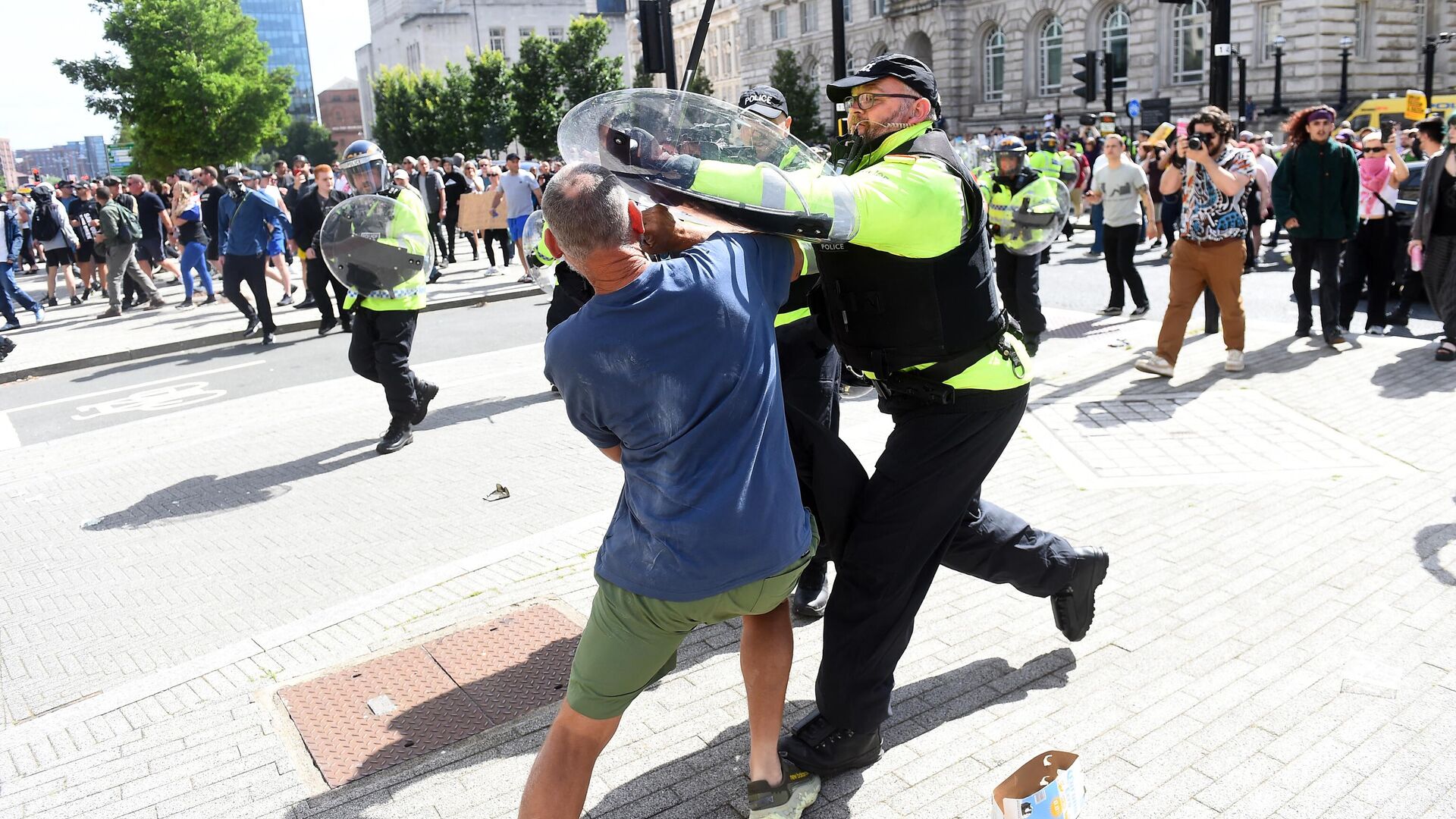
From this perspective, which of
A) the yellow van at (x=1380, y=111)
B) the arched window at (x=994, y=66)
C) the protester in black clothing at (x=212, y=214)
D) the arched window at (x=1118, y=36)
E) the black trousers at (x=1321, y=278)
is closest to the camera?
the black trousers at (x=1321, y=278)

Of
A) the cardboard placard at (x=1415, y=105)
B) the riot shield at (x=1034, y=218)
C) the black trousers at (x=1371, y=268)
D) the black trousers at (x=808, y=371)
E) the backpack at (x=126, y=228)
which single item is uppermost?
the cardboard placard at (x=1415, y=105)

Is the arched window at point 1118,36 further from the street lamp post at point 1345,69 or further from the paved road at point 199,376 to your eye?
the paved road at point 199,376

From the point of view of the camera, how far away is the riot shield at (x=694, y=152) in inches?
97.0

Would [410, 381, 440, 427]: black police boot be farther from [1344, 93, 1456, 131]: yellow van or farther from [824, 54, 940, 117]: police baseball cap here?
[1344, 93, 1456, 131]: yellow van

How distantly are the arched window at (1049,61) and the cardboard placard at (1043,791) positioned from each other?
50.8 metres

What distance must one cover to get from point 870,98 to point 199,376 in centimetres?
951

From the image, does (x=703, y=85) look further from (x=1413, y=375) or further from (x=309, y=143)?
(x=1413, y=375)

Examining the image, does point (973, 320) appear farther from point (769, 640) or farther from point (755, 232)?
point (769, 640)

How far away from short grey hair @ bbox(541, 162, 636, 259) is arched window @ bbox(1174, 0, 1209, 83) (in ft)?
148

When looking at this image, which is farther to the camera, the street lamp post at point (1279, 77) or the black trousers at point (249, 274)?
the street lamp post at point (1279, 77)

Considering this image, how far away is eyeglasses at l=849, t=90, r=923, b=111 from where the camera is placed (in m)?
2.96

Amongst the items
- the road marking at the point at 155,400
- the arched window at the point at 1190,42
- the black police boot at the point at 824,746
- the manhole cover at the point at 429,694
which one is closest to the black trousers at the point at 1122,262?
the manhole cover at the point at 429,694

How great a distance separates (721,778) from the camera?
310 centimetres

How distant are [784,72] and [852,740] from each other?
5304 centimetres
